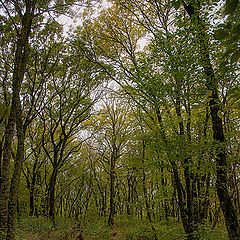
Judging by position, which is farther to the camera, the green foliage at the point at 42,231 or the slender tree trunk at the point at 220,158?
the green foliage at the point at 42,231

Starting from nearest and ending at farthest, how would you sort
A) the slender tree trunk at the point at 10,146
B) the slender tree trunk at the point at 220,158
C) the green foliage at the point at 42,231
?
the slender tree trunk at the point at 220,158
the slender tree trunk at the point at 10,146
the green foliage at the point at 42,231

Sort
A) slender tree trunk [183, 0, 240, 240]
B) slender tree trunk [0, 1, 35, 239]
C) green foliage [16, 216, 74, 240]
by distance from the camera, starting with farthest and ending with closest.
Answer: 1. green foliage [16, 216, 74, 240]
2. slender tree trunk [0, 1, 35, 239]
3. slender tree trunk [183, 0, 240, 240]

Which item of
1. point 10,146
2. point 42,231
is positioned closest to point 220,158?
point 10,146

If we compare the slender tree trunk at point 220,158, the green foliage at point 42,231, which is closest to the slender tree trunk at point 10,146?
the green foliage at point 42,231

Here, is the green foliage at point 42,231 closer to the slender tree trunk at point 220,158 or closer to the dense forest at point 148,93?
the dense forest at point 148,93

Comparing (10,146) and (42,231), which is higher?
(10,146)

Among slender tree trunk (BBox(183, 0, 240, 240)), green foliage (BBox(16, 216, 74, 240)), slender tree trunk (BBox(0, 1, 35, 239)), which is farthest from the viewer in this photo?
green foliage (BBox(16, 216, 74, 240))

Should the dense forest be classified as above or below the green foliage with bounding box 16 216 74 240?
above

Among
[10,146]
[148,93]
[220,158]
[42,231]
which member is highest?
[148,93]

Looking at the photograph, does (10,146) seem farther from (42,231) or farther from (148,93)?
(42,231)

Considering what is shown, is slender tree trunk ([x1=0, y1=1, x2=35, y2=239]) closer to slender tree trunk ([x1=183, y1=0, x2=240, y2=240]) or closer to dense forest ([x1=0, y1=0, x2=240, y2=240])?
dense forest ([x1=0, y1=0, x2=240, y2=240])

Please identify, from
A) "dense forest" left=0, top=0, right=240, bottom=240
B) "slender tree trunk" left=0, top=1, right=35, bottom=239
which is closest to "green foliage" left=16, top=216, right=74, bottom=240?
"dense forest" left=0, top=0, right=240, bottom=240

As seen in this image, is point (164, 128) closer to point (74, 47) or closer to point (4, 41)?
point (74, 47)

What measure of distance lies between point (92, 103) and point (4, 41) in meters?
5.78
